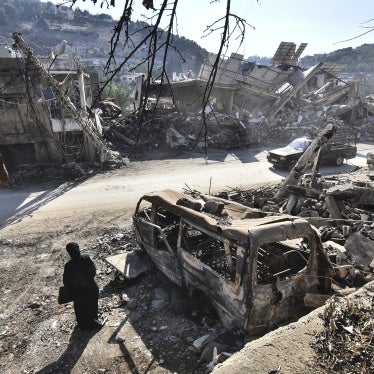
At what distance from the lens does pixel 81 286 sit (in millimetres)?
5762

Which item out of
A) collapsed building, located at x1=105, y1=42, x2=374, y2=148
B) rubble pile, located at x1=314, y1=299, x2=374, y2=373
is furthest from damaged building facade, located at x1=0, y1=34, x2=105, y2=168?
rubble pile, located at x1=314, y1=299, x2=374, y2=373

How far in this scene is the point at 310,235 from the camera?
514cm

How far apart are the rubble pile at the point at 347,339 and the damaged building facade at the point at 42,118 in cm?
1356

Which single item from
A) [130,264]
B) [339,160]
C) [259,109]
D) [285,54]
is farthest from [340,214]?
[285,54]

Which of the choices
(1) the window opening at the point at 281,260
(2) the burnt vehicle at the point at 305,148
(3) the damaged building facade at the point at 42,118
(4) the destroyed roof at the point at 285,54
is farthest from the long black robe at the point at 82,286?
(4) the destroyed roof at the point at 285,54

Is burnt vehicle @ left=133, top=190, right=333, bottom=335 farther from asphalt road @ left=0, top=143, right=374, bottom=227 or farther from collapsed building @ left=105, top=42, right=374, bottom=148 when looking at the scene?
collapsed building @ left=105, top=42, right=374, bottom=148

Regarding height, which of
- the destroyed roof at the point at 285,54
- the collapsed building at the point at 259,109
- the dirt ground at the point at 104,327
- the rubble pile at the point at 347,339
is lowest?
the dirt ground at the point at 104,327

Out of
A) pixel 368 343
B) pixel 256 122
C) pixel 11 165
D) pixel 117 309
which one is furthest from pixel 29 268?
pixel 256 122

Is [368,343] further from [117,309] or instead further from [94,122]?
[94,122]

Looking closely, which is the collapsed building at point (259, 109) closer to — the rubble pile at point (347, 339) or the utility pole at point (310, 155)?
the utility pole at point (310, 155)

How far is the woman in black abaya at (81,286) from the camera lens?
18.8ft

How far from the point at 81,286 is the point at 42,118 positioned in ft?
42.0

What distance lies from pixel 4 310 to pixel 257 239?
4.98 metres

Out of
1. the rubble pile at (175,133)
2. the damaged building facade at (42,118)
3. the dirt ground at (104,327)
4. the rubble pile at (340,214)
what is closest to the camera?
the dirt ground at (104,327)
